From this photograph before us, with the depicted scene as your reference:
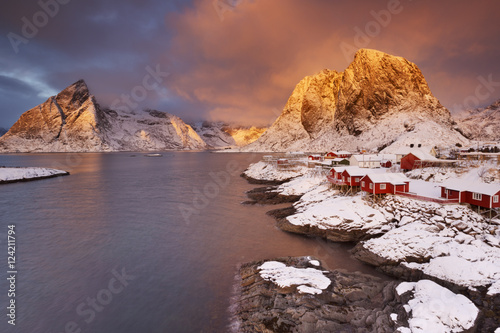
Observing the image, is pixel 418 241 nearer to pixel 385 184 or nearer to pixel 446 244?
pixel 446 244

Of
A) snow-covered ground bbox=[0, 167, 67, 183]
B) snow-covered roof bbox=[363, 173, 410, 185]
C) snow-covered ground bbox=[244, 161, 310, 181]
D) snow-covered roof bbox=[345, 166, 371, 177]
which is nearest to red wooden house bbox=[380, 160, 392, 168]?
snow-covered ground bbox=[244, 161, 310, 181]

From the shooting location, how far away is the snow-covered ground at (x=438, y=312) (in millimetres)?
10273

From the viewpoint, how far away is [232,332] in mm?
11289

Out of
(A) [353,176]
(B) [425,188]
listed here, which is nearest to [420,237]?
(A) [353,176]

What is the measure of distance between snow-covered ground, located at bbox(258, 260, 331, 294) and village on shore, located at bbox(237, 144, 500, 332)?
57 mm

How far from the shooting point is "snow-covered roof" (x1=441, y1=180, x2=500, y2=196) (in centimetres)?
2150

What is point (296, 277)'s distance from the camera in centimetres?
1448

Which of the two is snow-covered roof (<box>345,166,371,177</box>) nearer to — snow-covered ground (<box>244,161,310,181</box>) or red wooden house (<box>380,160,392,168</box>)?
snow-covered ground (<box>244,161,310,181</box>)

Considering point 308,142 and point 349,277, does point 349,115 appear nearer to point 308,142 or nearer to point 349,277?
point 308,142

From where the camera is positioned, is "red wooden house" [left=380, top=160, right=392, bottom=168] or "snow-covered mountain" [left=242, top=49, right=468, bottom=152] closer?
"red wooden house" [left=380, top=160, right=392, bottom=168]

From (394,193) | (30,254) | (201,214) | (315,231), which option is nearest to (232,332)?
(315,231)

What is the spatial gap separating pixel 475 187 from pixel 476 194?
0.72m

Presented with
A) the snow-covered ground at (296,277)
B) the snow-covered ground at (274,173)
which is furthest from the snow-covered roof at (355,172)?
the snow-covered ground at (274,173)

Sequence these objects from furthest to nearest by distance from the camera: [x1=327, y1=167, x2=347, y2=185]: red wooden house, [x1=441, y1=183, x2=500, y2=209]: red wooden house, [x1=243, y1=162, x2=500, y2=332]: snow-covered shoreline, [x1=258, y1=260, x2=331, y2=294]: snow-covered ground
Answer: [x1=327, y1=167, x2=347, y2=185]: red wooden house, [x1=441, y1=183, x2=500, y2=209]: red wooden house, [x1=243, y1=162, x2=500, y2=332]: snow-covered shoreline, [x1=258, y1=260, x2=331, y2=294]: snow-covered ground
